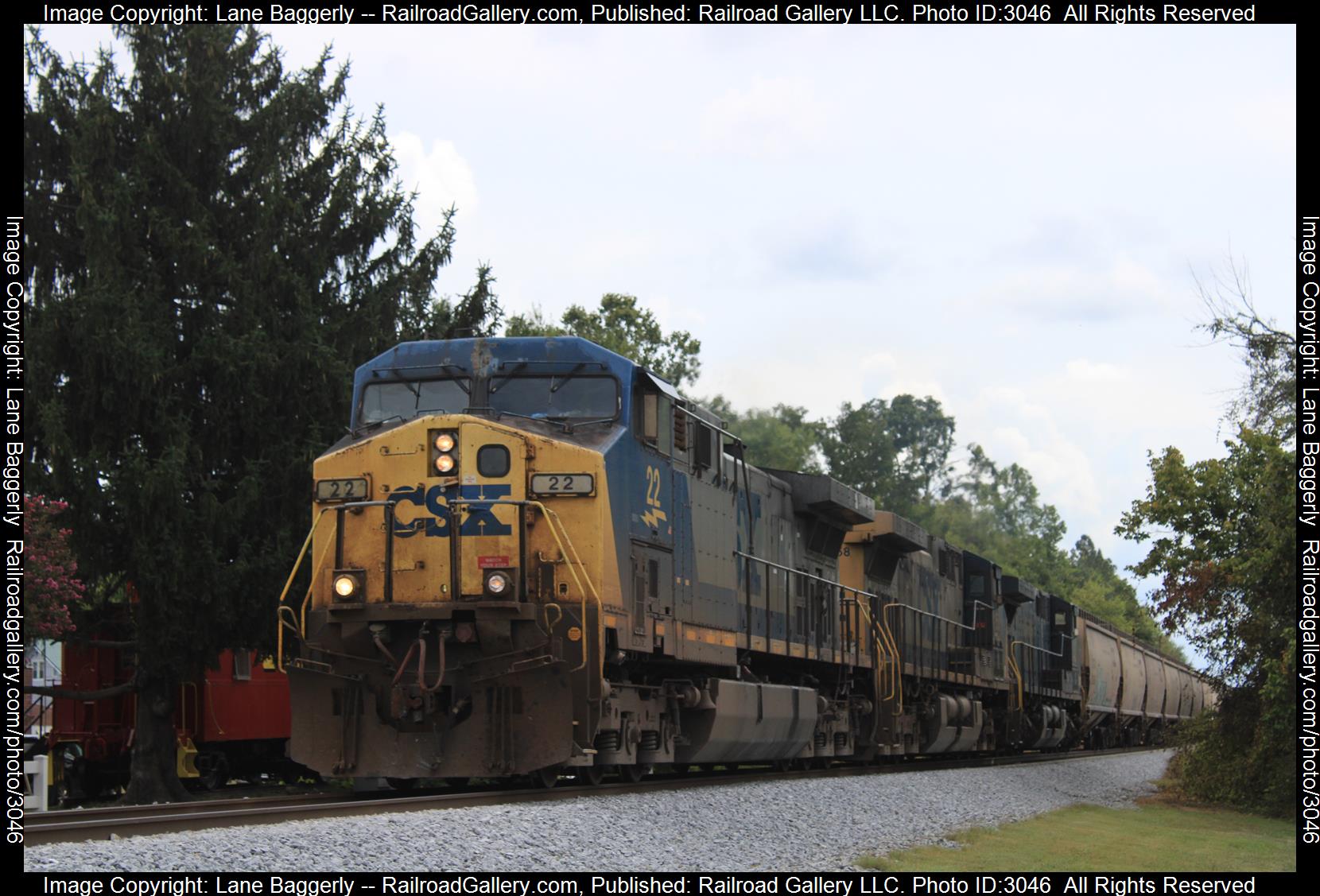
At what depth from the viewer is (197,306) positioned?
18500 mm

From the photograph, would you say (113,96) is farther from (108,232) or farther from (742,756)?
(742,756)

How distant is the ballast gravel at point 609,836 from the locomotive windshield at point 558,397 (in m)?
3.34

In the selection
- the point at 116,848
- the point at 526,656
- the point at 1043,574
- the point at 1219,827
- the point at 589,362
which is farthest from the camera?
the point at 1043,574

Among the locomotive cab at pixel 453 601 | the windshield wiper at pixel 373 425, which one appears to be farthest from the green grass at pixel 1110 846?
the windshield wiper at pixel 373 425

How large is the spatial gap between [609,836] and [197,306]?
11.9 m

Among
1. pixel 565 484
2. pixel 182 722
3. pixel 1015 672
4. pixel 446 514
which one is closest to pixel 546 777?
pixel 446 514

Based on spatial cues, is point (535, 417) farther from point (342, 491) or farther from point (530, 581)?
point (342, 491)

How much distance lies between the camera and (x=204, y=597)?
16.9m

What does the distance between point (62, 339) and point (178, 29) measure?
188 inches

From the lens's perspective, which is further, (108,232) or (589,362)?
(108,232)

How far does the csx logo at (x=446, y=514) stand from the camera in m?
11.6

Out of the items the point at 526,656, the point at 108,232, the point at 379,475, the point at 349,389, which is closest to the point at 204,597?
A: the point at 349,389

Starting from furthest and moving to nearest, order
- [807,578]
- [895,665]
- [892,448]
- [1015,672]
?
[892,448]
[1015,672]
[895,665]
[807,578]

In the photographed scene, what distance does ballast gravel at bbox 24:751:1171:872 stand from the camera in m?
7.20
